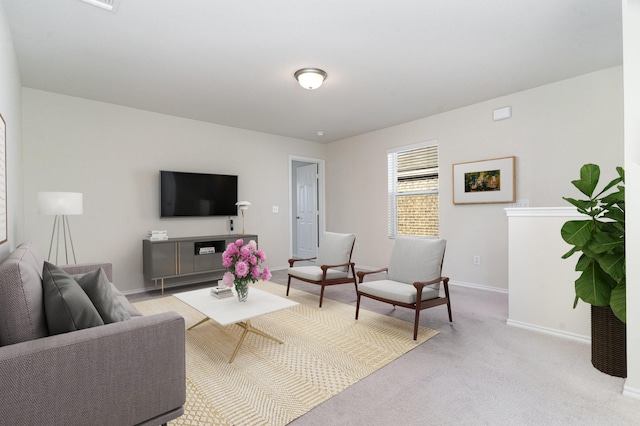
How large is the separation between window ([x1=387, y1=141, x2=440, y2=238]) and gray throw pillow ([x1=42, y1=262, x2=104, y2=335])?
15.3 feet

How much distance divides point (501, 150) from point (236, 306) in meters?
3.89

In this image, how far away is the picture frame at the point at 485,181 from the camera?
4.25 m

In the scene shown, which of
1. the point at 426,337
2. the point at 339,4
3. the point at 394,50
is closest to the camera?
the point at 339,4

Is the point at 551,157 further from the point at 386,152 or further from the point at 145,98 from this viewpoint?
the point at 145,98

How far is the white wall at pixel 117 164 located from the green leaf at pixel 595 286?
186 inches

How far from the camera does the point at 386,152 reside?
579 centimetres

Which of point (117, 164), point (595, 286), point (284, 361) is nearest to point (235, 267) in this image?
point (284, 361)

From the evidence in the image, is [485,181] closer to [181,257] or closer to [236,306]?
[236,306]

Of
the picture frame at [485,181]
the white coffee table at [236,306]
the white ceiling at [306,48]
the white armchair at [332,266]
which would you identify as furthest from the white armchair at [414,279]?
the white ceiling at [306,48]

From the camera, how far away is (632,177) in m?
1.92

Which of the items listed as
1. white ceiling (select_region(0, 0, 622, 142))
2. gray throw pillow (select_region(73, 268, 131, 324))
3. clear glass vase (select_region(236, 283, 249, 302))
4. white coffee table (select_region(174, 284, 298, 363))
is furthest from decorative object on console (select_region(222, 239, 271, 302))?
white ceiling (select_region(0, 0, 622, 142))

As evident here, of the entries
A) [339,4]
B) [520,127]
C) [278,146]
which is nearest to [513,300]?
[520,127]

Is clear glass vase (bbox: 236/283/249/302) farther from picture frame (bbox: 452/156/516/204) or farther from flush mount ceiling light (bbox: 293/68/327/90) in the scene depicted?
picture frame (bbox: 452/156/516/204)

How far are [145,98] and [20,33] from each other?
1.53m
